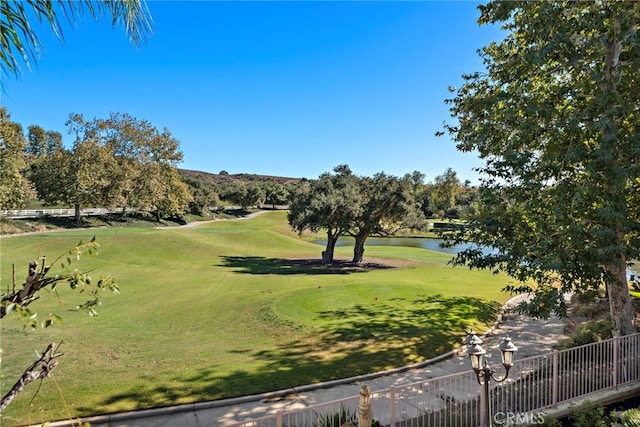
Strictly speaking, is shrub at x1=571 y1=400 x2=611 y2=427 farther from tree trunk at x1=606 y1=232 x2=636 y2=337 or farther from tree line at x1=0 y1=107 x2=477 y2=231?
tree line at x1=0 y1=107 x2=477 y2=231

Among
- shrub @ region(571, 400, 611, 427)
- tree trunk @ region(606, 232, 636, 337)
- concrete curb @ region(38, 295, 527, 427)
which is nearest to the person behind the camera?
shrub @ region(571, 400, 611, 427)

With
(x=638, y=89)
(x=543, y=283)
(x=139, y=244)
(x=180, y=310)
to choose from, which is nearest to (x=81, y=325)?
(x=180, y=310)

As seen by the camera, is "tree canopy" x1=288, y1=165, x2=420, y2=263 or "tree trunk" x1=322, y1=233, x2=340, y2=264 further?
"tree trunk" x1=322, y1=233, x2=340, y2=264

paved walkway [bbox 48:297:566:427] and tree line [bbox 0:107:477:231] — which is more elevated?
tree line [bbox 0:107:477:231]

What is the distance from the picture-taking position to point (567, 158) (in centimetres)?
809

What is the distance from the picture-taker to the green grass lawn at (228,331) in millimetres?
8312

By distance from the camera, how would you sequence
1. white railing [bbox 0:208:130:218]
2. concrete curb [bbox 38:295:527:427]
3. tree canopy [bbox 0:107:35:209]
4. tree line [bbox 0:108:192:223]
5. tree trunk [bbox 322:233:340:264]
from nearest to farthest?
1. concrete curb [bbox 38:295:527:427]
2. tree trunk [bbox 322:233:340:264]
3. tree canopy [bbox 0:107:35:209]
4. tree line [bbox 0:108:192:223]
5. white railing [bbox 0:208:130:218]

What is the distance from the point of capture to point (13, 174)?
102 feet

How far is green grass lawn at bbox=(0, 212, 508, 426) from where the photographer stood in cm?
831

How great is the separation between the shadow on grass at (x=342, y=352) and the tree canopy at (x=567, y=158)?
3637 mm

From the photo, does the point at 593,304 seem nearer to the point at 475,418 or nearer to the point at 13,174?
the point at 475,418

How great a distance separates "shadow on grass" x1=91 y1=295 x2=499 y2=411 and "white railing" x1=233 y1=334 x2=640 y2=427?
1.55 meters

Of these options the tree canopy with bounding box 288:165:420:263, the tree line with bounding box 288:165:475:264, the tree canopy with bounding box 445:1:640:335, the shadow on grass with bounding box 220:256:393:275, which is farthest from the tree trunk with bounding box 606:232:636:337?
the tree canopy with bounding box 288:165:420:263

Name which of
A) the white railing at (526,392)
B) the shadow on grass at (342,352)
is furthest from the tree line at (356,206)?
the white railing at (526,392)
